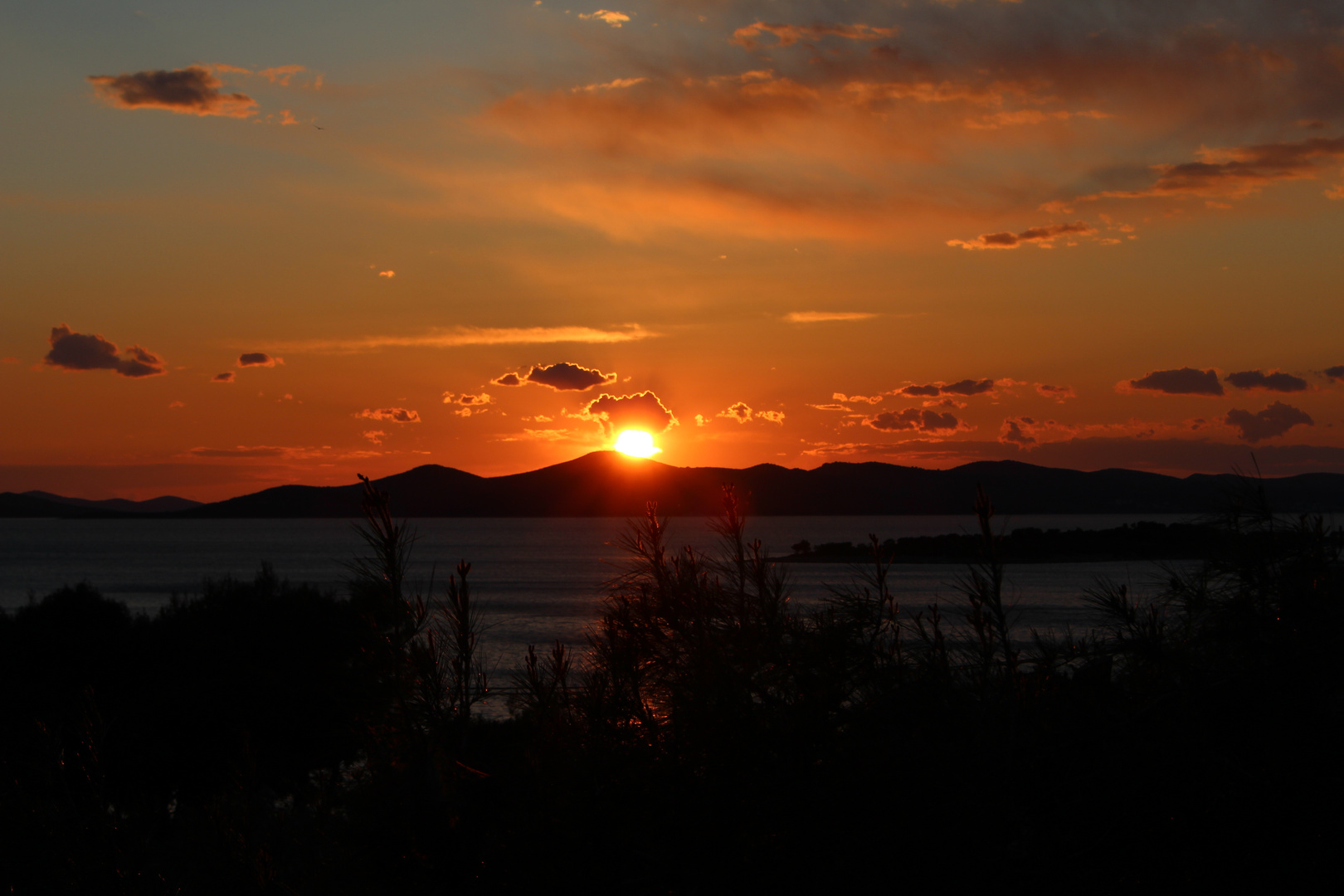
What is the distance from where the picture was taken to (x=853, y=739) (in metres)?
5.50

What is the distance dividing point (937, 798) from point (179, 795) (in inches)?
884

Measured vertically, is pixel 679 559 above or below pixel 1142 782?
above

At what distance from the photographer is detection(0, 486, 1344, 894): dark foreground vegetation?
467 centimetres

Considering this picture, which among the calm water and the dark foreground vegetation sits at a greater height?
the dark foreground vegetation

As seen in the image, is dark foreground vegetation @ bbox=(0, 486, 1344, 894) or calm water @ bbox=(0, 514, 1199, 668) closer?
dark foreground vegetation @ bbox=(0, 486, 1344, 894)

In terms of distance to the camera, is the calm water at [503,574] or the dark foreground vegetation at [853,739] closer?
the dark foreground vegetation at [853,739]

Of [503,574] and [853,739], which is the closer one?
[853,739]

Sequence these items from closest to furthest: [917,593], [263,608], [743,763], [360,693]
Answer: [743,763] < [360,693] < [263,608] < [917,593]

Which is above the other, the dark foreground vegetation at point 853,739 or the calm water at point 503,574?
the dark foreground vegetation at point 853,739

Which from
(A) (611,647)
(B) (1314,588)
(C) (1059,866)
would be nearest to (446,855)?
(A) (611,647)

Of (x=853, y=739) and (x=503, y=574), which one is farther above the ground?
(x=853, y=739)

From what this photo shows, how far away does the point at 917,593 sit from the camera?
8400cm

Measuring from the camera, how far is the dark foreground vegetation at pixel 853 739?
4.67 metres

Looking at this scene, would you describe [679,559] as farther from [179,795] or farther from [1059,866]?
[179,795]
